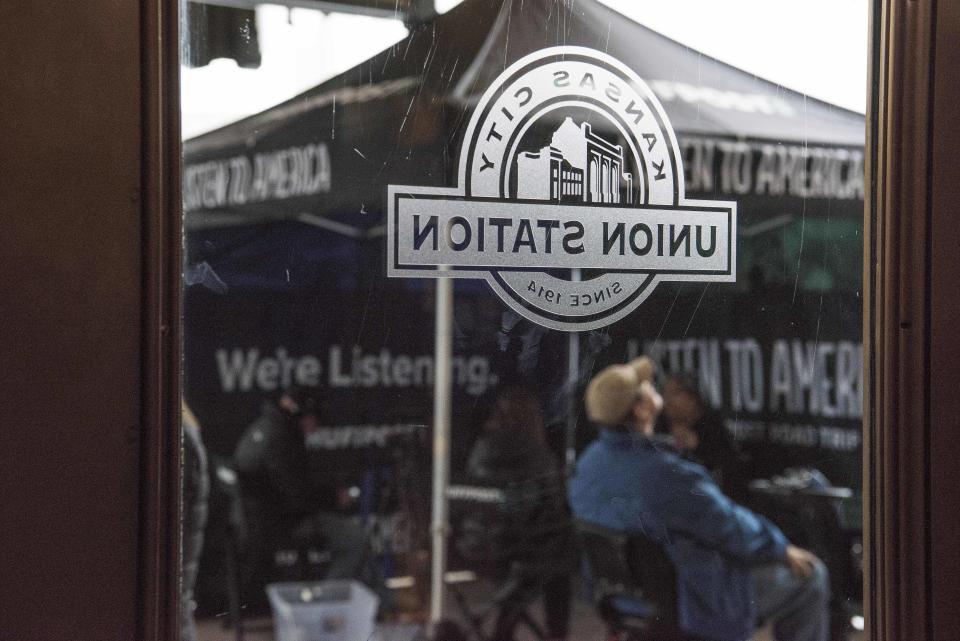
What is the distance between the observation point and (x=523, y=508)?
5.08 ft

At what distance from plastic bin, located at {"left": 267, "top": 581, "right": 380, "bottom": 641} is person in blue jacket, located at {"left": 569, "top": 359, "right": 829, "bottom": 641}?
36 cm

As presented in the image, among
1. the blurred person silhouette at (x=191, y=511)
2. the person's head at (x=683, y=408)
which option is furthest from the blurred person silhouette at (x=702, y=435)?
the blurred person silhouette at (x=191, y=511)

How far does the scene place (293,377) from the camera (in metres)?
1.43

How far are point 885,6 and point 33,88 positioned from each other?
4.24 ft

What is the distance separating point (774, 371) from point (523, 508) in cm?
46

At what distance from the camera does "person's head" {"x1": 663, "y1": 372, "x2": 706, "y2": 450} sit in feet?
5.31

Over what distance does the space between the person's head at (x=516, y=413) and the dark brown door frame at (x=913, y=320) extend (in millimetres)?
581

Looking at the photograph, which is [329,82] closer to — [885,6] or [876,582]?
[885,6]

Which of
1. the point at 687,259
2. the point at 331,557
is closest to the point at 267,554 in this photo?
the point at 331,557

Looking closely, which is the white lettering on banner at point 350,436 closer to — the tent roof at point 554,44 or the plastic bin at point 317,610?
the plastic bin at point 317,610

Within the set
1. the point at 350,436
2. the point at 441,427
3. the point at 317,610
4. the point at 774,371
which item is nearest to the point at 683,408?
the point at 774,371

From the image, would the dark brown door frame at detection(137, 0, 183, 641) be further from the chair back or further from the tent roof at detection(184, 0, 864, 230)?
the chair back

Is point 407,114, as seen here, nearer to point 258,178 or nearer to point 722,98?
point 258,178

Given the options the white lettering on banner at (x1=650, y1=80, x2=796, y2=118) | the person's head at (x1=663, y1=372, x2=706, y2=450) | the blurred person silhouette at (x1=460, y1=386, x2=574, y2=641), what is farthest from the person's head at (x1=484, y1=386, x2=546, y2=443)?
the white lettering on banner at (x1=650, y1=80, x2=796, y2=118)
